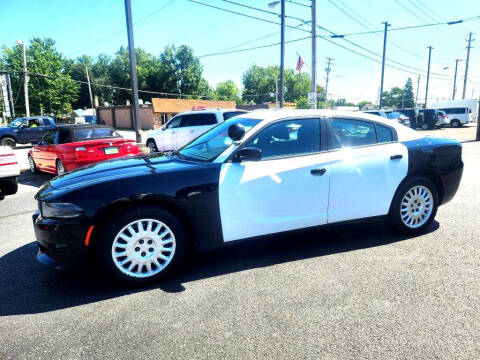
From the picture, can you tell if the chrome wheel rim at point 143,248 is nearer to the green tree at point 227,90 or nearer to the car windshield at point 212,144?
the car windshield at point 212,144

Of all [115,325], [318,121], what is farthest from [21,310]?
[318,121]

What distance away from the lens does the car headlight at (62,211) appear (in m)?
2.95

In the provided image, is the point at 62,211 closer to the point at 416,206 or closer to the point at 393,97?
the point at 416,206

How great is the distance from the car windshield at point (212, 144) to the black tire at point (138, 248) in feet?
2.54

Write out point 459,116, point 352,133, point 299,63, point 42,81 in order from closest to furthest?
1. point 352,133
2. point 299,63
3. point 459,116
4. point 42,81

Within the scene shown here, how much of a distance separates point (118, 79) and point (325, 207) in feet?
283

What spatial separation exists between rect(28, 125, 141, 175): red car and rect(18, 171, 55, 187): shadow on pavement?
35 centimetres

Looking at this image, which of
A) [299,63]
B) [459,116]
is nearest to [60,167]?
[299,63]

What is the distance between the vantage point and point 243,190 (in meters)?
3.39

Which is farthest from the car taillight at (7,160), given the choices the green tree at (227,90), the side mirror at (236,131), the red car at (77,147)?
the green tree at (227,90)

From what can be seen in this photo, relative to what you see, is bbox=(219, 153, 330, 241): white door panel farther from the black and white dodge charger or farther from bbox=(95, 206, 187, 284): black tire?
bbox=(95, 206, 187, 284): black tire

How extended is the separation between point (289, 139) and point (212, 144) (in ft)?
2.80

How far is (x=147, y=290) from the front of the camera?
316 centimetres

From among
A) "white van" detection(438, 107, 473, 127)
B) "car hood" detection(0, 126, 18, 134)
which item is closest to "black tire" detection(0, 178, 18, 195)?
"car hood" detection(0, 126, 18, 134)
